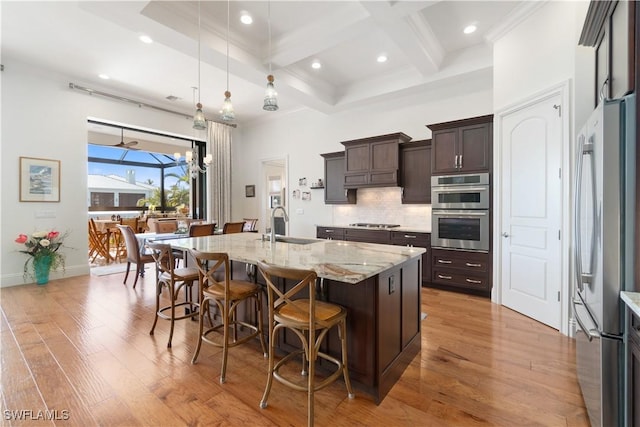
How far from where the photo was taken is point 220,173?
7.02 m

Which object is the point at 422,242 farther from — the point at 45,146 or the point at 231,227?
the point at 45,146

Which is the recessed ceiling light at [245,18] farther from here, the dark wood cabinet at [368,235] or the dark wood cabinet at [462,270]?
the dark wood cabinet at [462,270]

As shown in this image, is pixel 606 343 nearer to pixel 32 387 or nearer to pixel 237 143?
pixel 32 387

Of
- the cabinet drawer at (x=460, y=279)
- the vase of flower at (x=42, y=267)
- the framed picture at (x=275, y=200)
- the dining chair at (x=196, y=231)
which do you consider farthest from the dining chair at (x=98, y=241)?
the cabinet drawer at (x=460, y=279)

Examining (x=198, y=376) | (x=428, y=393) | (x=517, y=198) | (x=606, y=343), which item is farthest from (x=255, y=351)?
(x=517, y=198)

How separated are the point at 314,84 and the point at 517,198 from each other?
3.67m

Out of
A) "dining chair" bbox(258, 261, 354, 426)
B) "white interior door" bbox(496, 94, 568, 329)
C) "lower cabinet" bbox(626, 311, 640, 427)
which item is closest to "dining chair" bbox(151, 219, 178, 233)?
"dining chair" bbox(258, 261, 354, 426)

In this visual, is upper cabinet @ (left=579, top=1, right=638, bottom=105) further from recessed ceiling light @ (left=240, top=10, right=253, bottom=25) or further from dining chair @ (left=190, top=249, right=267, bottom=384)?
recessed ceiling light @ (left=240, top=10, right=253, bottom=25)

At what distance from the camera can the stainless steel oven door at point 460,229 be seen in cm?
379

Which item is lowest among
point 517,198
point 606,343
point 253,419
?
point 253,419

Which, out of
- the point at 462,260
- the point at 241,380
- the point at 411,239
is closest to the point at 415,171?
the point at 411,239

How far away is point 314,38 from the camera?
3539 millimetres

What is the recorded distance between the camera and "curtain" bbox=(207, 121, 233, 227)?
6879mm

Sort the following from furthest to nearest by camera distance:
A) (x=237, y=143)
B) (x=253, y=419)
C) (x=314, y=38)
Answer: (x=237, y=143) < (x=314, y=38) < (x=253, y=419)
